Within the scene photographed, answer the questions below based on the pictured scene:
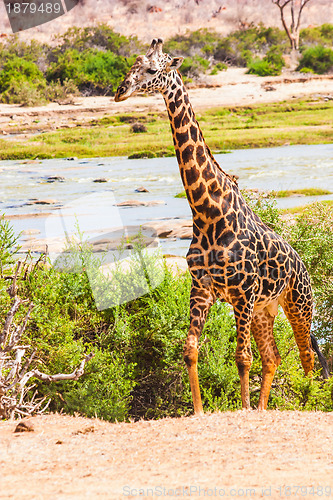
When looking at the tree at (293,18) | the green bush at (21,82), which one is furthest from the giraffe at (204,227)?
the tree at (293,18)

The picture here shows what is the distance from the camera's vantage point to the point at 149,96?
13664mm

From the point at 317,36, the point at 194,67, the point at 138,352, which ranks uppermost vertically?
the point at 317,36

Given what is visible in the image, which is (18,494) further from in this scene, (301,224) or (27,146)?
(27,146)

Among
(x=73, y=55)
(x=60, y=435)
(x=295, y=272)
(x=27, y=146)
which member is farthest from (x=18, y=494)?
(x=73, y=55)

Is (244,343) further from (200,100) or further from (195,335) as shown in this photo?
(200,100)

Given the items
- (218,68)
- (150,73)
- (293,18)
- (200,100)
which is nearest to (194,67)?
(218,68)

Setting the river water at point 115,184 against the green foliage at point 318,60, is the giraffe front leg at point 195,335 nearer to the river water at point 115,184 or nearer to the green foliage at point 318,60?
the river water at point 115,184

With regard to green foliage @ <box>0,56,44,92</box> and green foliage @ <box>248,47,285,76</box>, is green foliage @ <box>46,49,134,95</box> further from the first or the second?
green foliage @ <box>248,47,285,76</box>

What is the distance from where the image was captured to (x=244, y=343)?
3.93 m

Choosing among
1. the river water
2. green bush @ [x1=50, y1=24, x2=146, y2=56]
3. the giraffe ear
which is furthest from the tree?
the giraffe ear

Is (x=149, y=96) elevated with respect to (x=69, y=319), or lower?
elevated

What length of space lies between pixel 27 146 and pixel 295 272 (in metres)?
8.54

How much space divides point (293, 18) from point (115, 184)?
429 inches

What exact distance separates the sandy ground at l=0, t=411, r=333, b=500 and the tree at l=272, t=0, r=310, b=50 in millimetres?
15557
